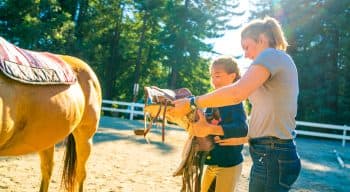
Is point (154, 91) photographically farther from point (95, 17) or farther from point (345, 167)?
point (95, 17)

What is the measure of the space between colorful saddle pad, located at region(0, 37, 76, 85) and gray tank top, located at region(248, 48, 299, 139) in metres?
1.80

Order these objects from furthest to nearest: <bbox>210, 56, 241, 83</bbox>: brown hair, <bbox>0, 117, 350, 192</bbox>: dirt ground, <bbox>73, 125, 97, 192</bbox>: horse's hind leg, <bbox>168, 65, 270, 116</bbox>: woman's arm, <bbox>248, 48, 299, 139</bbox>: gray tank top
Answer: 1. <bbox>0, 117, 350, 192</bbox>: dirt ground
2. <bbox>73, 125, 97, 192</bbox>: horse's hind leg
3. <bbox>210, 56, 241, 83</bbox>: brown hair
4. <bbox>248, 48, 299, 139</bbox>: gray tank top
5. <bbox>168, 65, 270, 116</bbox>: woman's arm

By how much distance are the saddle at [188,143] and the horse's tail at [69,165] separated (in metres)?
2.19

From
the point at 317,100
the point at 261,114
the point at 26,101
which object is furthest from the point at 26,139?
the point at 317,100

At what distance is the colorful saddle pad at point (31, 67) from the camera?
8.73 feet

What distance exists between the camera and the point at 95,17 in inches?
1109

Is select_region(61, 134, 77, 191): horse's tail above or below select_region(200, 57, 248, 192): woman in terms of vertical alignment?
below

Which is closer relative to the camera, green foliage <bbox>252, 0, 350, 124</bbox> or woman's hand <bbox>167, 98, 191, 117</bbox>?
woman's hand <bbox>167, 98, 191, 117</bbox>

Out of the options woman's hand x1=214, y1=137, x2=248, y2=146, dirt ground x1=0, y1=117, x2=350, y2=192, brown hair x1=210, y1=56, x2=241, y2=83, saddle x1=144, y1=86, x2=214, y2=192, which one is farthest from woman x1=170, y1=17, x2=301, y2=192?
dirt ground x1=0, y1=117, x2=350, y2=192

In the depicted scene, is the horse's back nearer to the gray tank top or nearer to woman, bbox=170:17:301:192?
woman, bbox=170:17:301:192

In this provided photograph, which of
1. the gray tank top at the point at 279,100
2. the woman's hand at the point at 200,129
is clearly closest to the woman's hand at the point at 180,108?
the woman's hand at the point at 200,129

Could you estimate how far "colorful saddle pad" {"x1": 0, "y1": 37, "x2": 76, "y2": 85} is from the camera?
2660 millimetres

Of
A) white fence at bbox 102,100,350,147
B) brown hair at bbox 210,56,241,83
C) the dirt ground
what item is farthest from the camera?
white fence at bbox 102,100,350,147

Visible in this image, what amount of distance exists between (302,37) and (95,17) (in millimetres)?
15378
